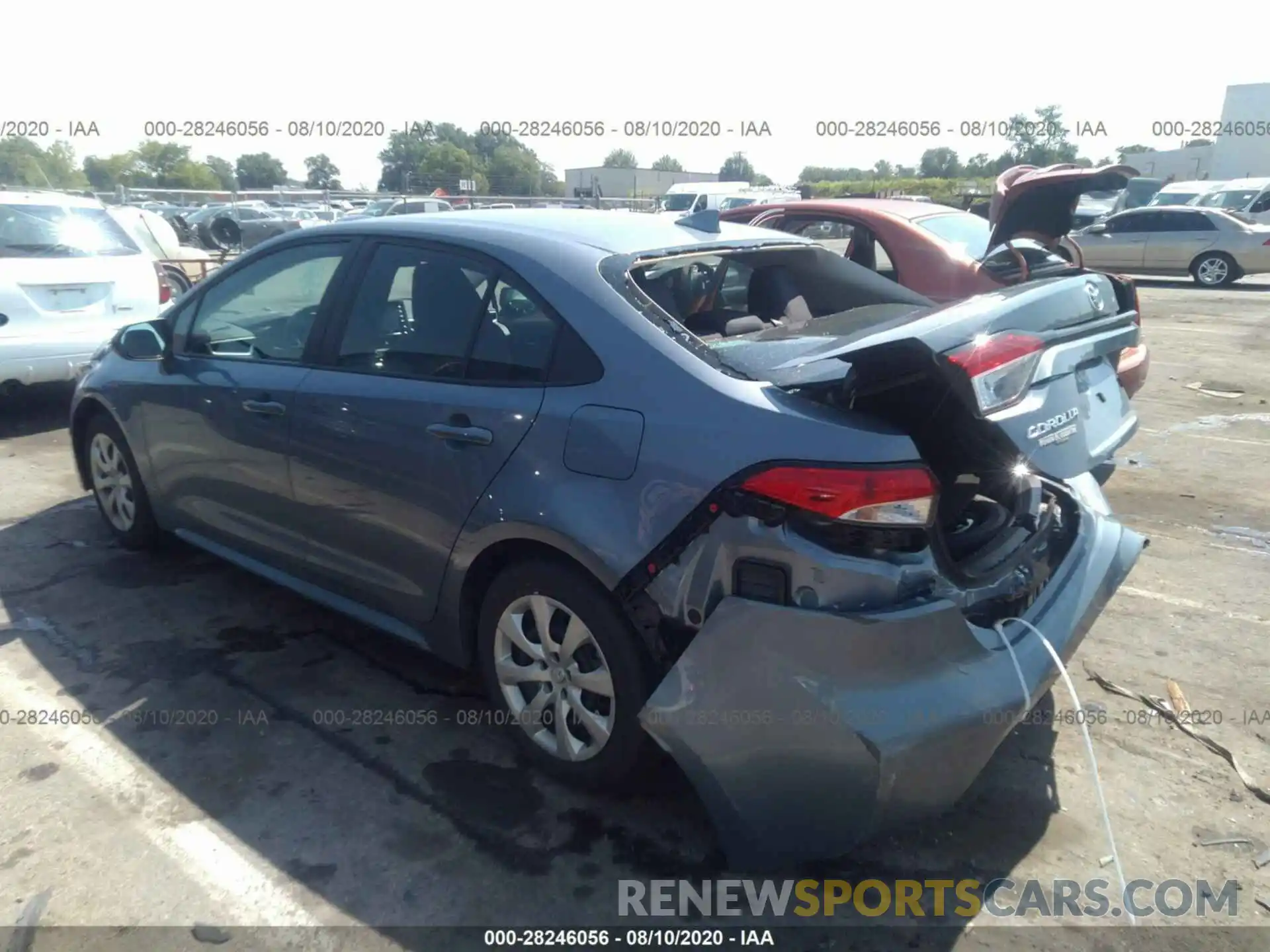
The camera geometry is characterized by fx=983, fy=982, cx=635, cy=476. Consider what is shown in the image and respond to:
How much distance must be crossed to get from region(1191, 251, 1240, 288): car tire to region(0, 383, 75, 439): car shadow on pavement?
60.8 ft

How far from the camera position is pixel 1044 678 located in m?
2.63

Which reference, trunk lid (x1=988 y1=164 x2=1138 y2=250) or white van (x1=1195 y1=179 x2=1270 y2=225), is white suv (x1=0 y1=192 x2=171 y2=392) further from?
white van (x1=1195 y1=179 x2=1270 y2=225)

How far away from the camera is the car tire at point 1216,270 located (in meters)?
18.0

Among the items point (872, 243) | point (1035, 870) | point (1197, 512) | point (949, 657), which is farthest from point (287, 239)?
point (1197, 512)

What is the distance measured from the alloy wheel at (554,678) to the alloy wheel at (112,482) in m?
2.65

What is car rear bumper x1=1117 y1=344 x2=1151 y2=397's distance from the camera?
5.10m

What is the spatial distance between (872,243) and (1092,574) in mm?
4137

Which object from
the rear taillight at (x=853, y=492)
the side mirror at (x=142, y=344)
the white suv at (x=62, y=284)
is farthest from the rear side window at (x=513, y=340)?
the white suv at (x=62, y=284)

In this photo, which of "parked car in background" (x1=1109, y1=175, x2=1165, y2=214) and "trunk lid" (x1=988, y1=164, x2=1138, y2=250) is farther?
"parked car in background" (x1=1109, y1=175, x2=1165, y2=214)

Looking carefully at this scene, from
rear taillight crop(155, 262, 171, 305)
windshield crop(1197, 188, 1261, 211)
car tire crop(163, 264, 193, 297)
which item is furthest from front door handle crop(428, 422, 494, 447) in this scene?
windshield crop(1197, 188, 1261, 211)

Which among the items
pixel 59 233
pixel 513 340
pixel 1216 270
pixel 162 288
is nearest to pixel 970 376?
pixel 513 340

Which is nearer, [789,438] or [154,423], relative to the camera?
[789,438]

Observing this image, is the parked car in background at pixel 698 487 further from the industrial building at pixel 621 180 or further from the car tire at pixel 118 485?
the industrial building at pixel 621 180

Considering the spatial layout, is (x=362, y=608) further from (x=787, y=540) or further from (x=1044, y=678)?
(x=1044, y=678)
